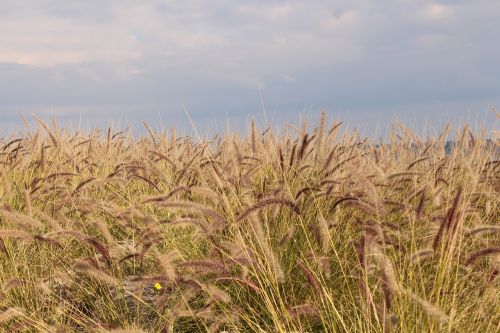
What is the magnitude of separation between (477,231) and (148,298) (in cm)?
149

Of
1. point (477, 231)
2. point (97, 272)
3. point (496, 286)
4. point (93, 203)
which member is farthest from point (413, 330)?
point (93, 203)

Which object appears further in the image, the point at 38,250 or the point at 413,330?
the point at 38,250

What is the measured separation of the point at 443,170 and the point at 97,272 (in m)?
2.74

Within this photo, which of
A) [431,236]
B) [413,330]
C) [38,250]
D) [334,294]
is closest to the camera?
[413,330]

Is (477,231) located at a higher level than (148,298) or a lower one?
higher

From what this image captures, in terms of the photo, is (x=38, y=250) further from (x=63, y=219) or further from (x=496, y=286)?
(x=496, y=286)

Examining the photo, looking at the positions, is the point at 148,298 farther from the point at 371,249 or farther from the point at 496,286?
the point at 496,286

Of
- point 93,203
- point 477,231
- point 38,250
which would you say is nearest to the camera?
point 477,231

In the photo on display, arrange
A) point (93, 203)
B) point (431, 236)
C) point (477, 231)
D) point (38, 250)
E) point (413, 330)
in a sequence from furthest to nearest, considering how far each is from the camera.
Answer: point (38, 250), point (93, 203), point (431, 236), point (477, 231), point (413, 330)

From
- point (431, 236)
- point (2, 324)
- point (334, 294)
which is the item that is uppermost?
point (431, 236)

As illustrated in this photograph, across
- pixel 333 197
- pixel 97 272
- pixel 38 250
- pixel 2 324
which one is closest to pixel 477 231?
pixel 333 197

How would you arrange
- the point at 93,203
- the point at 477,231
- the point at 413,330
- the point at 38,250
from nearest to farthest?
1. the point at 413,330
2. the point at 477,231
3. the point at 93,203
4. the point at 38,250

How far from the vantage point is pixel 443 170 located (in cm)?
434

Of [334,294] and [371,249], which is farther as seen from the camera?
[334,294]
